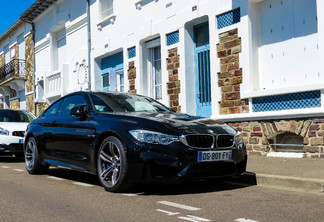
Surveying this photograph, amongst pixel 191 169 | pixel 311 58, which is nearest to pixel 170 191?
pixel 191 169

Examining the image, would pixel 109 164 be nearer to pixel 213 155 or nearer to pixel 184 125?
pixel 184 125

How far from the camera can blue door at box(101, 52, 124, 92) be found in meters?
16.6

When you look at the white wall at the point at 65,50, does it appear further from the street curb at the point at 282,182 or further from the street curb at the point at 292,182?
the street curb at the point at 292,182

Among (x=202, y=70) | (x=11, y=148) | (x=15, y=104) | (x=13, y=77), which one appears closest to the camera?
(x=11, y=148)

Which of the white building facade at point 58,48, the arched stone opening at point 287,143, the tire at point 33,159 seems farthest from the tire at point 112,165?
the white building facade at point 58,48

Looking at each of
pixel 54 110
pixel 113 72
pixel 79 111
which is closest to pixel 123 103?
pixel 79 111

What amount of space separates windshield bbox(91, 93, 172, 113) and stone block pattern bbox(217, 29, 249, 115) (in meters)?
3.66

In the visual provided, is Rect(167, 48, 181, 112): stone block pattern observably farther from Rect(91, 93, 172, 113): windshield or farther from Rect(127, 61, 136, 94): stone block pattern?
Rect(91, 93, 172, 113): windshield

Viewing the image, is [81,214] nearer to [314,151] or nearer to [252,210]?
[252,210]

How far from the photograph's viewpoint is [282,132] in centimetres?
955

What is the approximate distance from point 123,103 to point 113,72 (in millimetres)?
10268

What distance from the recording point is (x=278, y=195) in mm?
5707

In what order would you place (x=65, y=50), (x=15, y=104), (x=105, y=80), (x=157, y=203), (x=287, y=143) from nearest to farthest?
(x=157, y=203) < (x=287, y=143) < (x=105, y=80) < (x=65, y=50) < (x=15, y=104)

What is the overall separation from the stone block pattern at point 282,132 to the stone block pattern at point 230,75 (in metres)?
0.47
